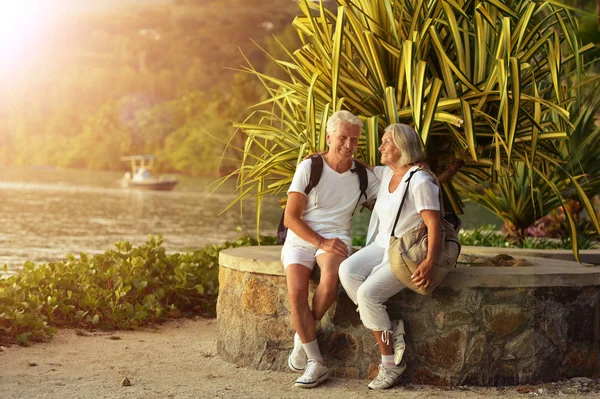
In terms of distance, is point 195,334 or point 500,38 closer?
point 500,38

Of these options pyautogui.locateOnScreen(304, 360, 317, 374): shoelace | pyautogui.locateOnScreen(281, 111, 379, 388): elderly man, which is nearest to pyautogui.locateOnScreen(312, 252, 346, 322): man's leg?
pyautogui.locateOnScreen(281, 111, 379, 388): elderly man

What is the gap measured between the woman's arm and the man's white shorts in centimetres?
47

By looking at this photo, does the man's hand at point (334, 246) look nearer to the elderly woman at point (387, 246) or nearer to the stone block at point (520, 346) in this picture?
the elderly woman at point (387, 246)

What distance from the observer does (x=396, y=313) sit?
174 inches

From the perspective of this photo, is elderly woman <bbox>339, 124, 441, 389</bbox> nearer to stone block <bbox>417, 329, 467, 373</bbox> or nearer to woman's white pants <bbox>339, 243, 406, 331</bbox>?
woman's white pants <bbox>339, 243, 406, 331</bbox>

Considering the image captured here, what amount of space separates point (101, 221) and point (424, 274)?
23.4 m

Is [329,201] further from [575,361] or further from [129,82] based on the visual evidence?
[129,82]

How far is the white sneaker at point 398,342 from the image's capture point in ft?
14.2

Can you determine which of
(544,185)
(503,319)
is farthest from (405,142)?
(544,185)

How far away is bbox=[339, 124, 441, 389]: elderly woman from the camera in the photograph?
13.6ft

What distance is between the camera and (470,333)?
172 inches

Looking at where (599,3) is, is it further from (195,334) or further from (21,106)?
(21,106)

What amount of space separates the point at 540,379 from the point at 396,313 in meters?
0.81

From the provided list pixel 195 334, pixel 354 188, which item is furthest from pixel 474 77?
pixel 195 334
